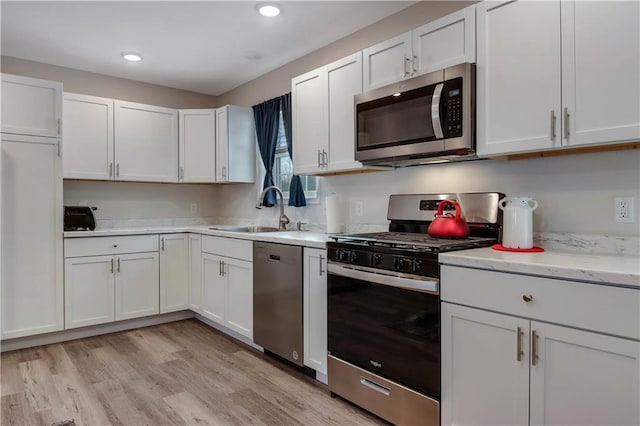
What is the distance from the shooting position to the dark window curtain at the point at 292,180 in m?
3.55

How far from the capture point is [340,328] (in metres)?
2.29

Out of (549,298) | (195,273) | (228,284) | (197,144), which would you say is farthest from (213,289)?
(549,298)

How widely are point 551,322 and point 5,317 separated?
3685 mm

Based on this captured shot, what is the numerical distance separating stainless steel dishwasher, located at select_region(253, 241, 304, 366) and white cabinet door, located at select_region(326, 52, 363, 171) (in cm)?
69

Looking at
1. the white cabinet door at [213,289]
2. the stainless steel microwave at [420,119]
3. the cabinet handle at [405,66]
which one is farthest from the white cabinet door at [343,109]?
the white cabinet door at [213,289]

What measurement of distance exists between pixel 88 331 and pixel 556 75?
394 centimetres

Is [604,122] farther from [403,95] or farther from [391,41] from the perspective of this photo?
[391,41]

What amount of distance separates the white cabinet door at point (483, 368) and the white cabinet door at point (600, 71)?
844 mm

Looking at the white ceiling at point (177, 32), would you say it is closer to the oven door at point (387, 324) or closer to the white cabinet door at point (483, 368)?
the oven door at point (387, 324)

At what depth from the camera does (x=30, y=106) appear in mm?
3172

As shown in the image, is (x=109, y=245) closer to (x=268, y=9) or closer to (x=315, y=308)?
(x=315, y=308)

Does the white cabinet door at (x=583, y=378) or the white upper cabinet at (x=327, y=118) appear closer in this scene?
the white cabinet door at (x=583, y=378)

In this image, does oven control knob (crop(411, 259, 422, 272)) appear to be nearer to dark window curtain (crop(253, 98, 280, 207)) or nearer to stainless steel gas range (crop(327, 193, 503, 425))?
stainless steel gas range (crop(327, 193, 503, 425))

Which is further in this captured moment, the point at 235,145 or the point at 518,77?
the point at 235,145
